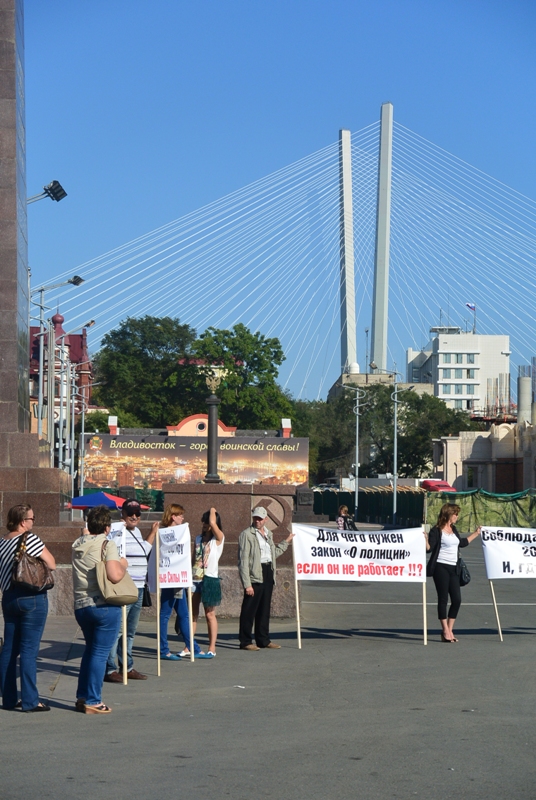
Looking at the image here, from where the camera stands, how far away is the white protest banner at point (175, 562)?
1145cm

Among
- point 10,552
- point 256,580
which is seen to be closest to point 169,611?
point 256,580

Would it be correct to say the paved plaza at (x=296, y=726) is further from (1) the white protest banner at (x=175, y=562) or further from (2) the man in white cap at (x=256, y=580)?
(1) the white protest banner at (x=175, y=562)

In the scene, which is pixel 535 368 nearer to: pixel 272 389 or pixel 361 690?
pixel 272 389

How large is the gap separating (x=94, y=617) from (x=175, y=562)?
306cm

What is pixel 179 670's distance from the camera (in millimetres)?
10836

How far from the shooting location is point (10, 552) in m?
8.50

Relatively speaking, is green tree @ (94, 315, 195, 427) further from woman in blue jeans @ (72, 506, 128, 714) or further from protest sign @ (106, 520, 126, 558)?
woman in blue jeans @ (72, 506, 128, 714)

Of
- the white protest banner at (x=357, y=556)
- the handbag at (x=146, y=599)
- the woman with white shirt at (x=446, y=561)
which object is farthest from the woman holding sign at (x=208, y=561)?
the woman with white shirt at (x=446, y=561)

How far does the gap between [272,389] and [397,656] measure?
7312 cm

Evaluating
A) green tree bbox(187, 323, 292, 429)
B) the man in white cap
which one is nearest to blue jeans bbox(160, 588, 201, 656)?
the man in white cap

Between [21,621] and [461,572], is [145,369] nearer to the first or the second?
[461,572]

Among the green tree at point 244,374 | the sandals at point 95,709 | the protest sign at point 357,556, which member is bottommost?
the sandals at point 95,709

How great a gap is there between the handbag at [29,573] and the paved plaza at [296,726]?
1013 mm

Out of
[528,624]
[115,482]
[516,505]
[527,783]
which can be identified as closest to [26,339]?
[528,624]
